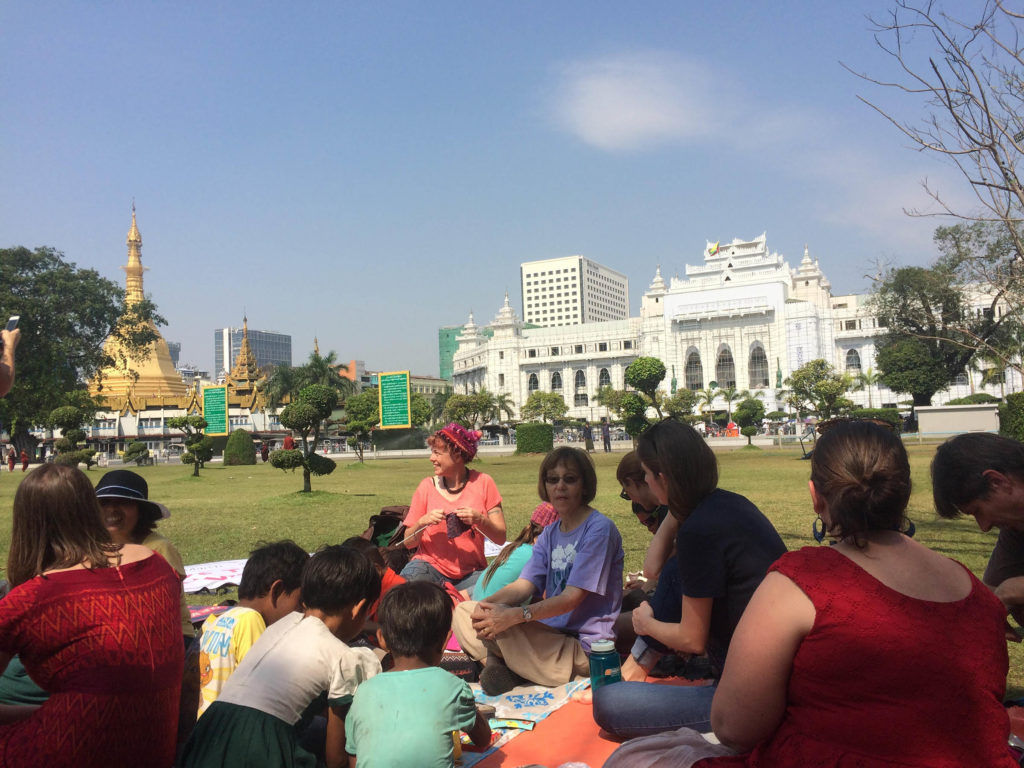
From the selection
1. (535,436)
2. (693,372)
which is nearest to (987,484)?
(535,436)

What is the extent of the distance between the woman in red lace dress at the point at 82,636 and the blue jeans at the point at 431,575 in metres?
2.26

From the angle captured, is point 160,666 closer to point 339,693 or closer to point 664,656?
point 339,693

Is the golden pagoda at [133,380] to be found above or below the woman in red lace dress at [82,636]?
above

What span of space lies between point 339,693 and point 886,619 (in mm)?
1556

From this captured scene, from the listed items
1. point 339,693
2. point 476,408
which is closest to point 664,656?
point 339,693

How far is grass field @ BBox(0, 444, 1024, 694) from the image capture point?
291 inches

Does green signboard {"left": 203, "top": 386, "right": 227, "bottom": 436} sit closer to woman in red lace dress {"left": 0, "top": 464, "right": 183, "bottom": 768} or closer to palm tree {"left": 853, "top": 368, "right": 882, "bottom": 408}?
palm tree {"left": 853, "top": 368, "right": 882, "bottom": 408}

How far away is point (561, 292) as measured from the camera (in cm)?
12756

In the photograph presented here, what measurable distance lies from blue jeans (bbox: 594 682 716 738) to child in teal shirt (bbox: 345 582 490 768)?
53 cm

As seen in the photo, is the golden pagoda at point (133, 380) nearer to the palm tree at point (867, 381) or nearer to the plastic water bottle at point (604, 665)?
the palm tree at point (867, 381)

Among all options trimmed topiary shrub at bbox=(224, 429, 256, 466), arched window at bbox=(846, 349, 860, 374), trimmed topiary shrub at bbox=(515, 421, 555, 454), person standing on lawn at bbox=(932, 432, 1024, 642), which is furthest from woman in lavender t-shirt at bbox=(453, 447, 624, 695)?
arched window at bbox=(846, 349, 860, 374)

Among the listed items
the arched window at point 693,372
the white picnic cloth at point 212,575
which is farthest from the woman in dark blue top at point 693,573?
the arched window at point 693,372

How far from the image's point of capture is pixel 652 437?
262 centimetres

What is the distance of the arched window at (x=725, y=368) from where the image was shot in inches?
2228
